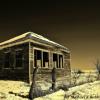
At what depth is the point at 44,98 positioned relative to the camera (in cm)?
1625

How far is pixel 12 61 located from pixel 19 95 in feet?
27.1

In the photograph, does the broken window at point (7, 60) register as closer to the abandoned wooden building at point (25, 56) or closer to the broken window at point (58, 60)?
the abandoned wooden building at point (25, 56)

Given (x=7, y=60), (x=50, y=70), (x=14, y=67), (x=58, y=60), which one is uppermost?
(x=58, y=60)

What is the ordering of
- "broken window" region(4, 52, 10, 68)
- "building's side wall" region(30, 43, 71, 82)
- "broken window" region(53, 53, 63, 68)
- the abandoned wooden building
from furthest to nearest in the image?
"broken window" region(53, 53, 63, 68) < "broken window" region(4, 52, 10, 68) < "building's side wall" region(30, 43, 71, 82) < the abandoned wooden building

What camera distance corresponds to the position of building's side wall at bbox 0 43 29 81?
22969mm

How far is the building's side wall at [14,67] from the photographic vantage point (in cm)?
2297

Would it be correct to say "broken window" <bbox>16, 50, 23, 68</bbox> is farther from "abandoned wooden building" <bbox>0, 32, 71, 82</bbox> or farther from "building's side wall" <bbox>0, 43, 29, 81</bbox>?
"building's side wall" <bbox>0, 43, 29, 81</bbox>

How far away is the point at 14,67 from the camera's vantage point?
24.4 meters

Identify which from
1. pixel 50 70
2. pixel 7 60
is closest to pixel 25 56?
pixel 7 60

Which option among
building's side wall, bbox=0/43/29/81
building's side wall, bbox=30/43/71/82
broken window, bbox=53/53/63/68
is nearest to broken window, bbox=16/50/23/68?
building's side wall, bbox=0/43/29/81

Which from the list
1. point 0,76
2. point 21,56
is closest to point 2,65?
point 0,76

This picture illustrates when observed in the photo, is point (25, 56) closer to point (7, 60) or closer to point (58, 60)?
point (7, 60)

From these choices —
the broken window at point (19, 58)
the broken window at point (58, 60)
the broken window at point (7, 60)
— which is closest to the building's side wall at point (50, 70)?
the broken window at point (58, 60)

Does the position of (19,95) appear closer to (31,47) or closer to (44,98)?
(44,98)
